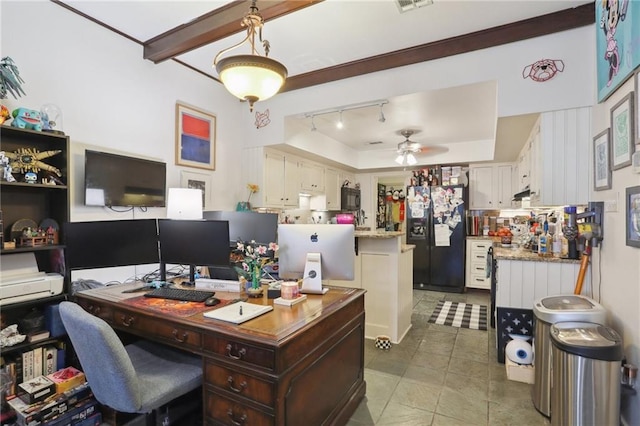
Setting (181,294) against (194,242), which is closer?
(181,294)

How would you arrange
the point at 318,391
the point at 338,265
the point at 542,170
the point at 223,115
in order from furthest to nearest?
1. the point at 223,115
2. the point at 542,170
3. the point at 338,265
4. the point at 318,391

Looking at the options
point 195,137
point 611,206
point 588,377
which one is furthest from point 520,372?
point 195,137

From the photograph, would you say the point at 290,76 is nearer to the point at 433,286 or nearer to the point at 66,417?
the point at 66,417

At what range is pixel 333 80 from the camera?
359 cm

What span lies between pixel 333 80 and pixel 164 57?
5.77ft

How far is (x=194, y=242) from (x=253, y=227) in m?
1.13

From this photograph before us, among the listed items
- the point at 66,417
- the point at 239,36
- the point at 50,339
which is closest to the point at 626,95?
the point at 239,36

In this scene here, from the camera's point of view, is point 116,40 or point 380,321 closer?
point 116,40

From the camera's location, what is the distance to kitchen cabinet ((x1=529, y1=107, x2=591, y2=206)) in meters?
2.62

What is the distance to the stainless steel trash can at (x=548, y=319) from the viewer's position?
2.06 m

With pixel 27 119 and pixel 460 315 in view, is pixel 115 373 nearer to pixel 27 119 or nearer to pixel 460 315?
pixel 27 119

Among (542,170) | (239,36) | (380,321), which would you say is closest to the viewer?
(542,170)

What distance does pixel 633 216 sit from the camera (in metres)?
1.75

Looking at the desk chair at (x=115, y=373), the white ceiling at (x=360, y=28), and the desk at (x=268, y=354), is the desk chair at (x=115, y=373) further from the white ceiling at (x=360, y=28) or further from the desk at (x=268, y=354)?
the white ceiling at (x=360, y=28)
